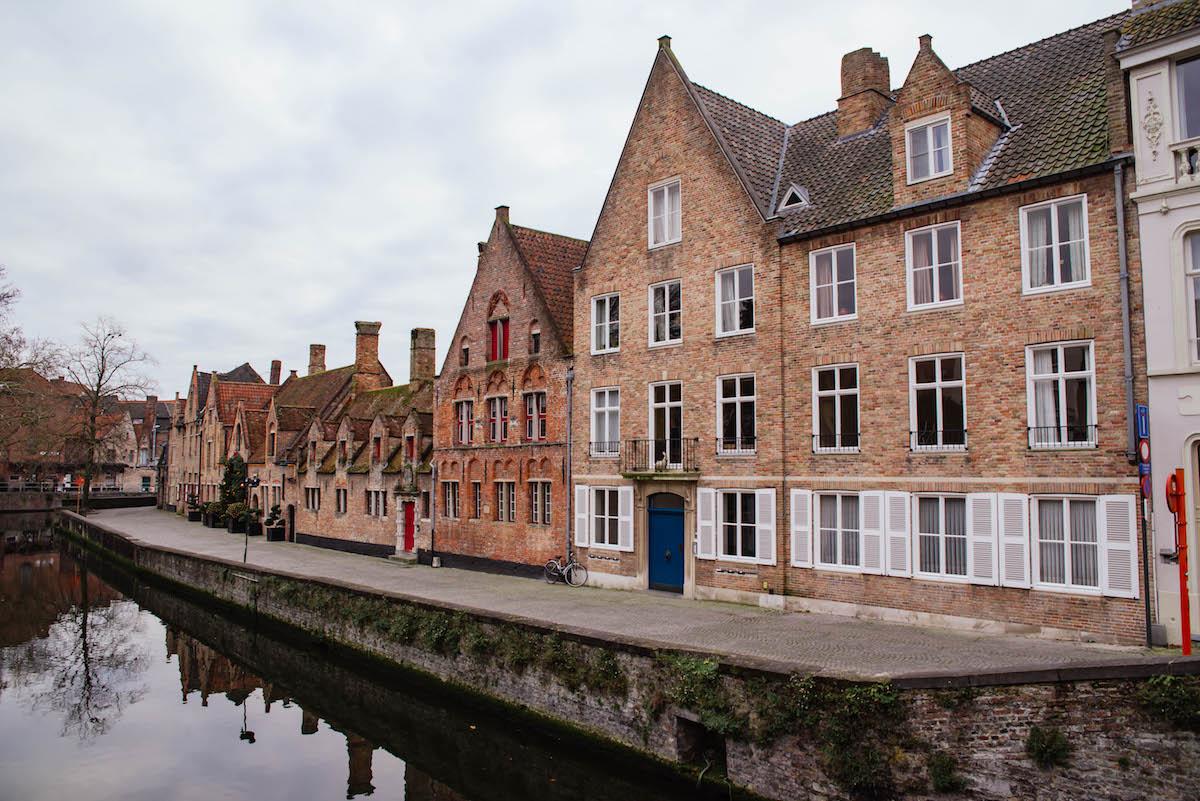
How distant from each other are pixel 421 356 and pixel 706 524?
20.2 meters

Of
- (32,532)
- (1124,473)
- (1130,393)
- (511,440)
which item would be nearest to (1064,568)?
(1124,473)

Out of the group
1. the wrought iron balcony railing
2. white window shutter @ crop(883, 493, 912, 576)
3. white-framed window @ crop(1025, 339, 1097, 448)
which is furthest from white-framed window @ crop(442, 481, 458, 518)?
white-framed window @ crop(1025, 339, 1097, 448)

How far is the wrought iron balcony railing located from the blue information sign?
30.0 feet

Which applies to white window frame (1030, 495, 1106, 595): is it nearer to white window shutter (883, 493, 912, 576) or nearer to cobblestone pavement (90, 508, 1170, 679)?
cobblestone pavement (90, 508, 1170, 679)

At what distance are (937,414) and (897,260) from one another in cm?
322

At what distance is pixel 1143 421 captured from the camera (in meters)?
12.3

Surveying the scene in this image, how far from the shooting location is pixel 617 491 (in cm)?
2108

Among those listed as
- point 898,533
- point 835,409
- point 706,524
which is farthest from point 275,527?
point 898,533

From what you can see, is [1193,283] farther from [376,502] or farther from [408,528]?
[376,502]

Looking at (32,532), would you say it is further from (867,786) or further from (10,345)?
(867,786)

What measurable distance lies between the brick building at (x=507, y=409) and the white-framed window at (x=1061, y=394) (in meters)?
12.6

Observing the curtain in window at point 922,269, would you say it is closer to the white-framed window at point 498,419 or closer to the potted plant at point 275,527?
the white-framed window at point 498,419

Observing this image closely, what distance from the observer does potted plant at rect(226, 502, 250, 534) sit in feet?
134

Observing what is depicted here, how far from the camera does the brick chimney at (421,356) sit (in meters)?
35.0
